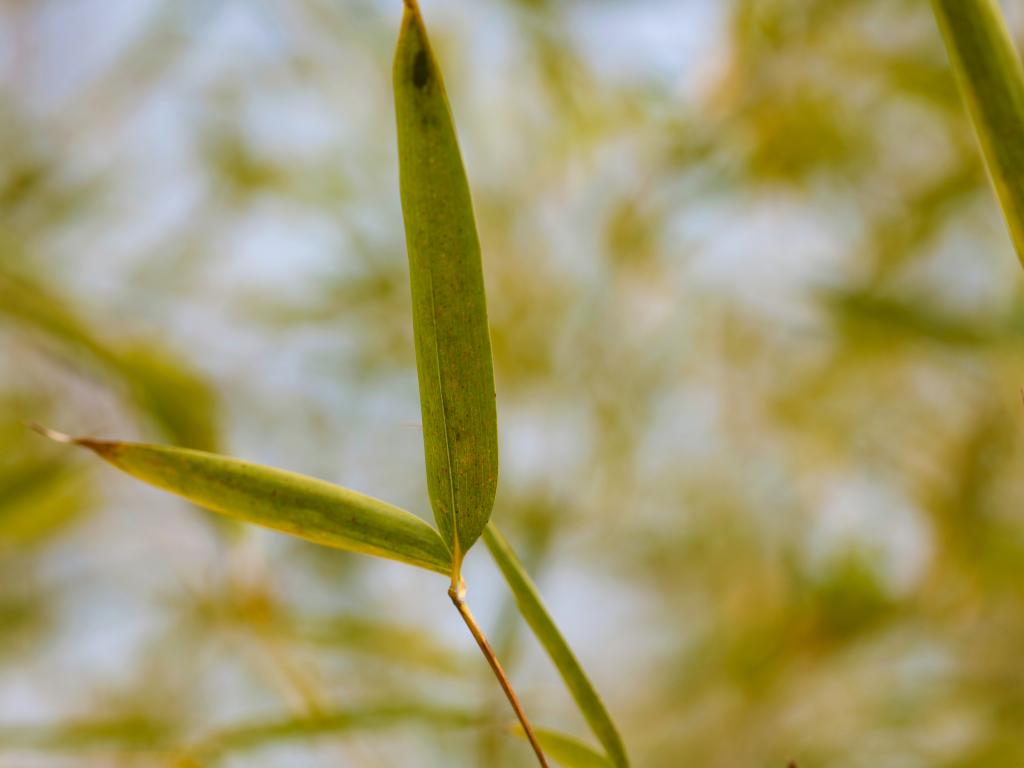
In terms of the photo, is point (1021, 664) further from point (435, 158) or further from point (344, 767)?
point (435, 158)

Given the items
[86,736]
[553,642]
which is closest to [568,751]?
[553,642]

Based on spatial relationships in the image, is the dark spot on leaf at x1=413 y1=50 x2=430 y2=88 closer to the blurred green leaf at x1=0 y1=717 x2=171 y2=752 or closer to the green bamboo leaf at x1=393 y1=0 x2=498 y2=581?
the green bamboo leaf at x1=393 y1=0 x2=498 y2=581

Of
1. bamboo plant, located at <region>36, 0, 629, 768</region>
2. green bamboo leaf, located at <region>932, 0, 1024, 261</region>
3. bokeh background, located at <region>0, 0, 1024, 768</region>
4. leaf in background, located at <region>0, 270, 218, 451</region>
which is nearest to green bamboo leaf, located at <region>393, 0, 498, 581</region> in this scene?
bamboo plant, located at <region>36, 0, 629, 768</region>

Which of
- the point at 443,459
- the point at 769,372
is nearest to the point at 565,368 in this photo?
the point at 769,372

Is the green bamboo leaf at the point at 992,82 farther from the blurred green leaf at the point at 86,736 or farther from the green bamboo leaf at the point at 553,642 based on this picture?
the blurred green leaf at the point at 86,736

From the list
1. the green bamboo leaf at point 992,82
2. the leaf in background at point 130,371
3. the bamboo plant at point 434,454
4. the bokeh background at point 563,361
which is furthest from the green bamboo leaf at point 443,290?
the bokeh background at point 563,361

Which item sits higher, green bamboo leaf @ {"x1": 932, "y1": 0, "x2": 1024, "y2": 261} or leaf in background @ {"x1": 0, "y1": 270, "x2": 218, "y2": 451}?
leaf in background @ {"x1": 0, "y1": 270, "x2": 218, "y2": 451}

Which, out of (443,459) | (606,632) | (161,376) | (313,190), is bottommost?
(443,459)
